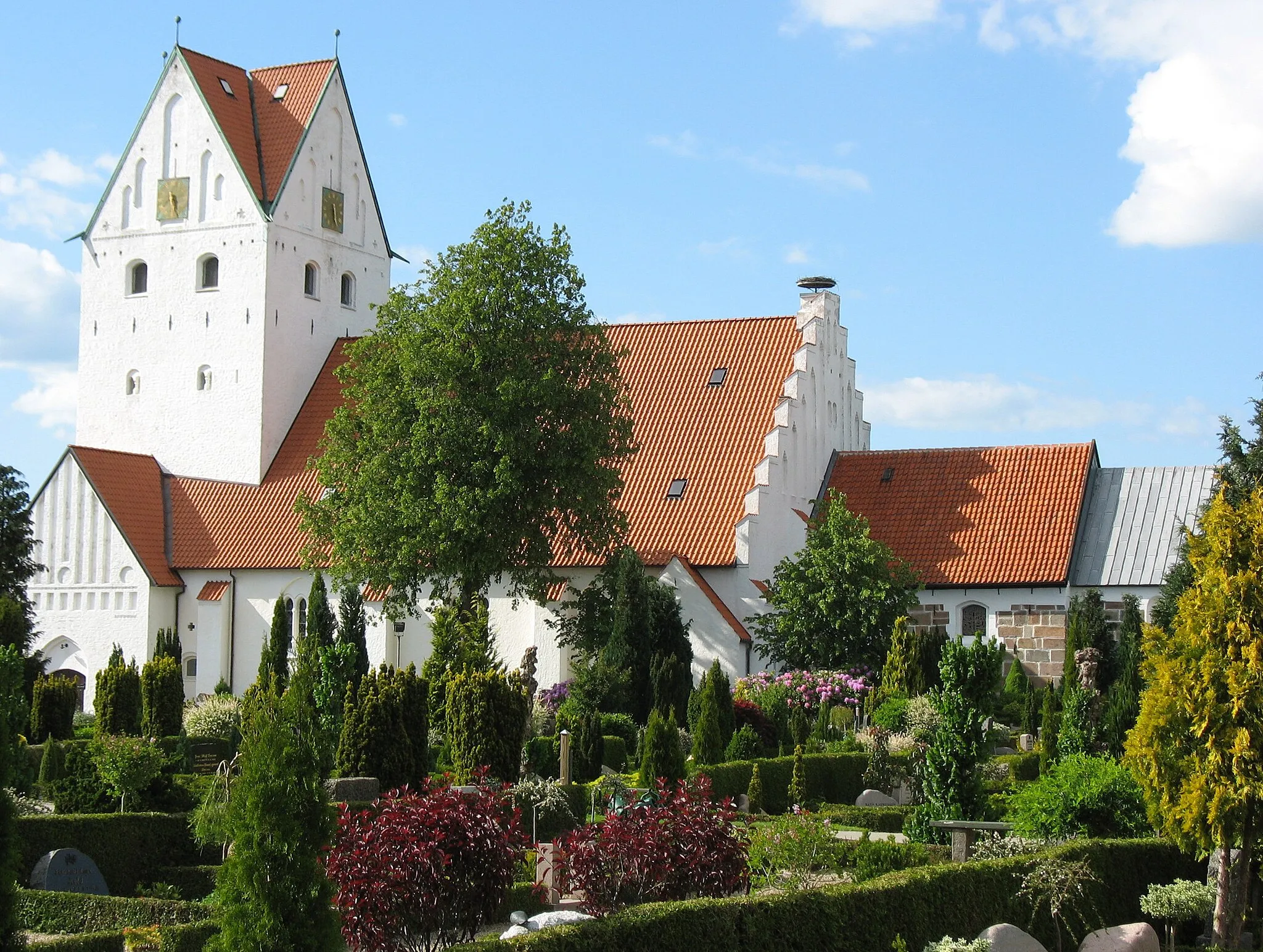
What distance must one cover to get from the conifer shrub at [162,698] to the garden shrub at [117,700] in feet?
0.58

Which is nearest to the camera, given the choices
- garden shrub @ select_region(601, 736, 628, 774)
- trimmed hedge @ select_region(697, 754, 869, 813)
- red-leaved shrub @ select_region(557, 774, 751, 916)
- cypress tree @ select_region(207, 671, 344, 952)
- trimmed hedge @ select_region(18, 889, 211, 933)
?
cypress tree @ select_region(207, 671, 344, 952)

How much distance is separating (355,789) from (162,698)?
11.1 m

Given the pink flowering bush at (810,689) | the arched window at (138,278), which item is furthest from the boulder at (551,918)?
the arched window at (138,278)

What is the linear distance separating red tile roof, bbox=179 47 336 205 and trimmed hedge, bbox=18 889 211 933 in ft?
87.6

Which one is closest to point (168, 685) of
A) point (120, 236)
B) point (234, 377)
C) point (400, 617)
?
point (400, 617)

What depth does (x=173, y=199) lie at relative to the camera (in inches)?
1570

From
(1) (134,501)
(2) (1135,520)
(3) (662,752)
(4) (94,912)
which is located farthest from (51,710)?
(2) (1135,520)

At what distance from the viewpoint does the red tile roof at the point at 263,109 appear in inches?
1544

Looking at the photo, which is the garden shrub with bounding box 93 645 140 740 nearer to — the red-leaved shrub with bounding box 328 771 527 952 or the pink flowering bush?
the pink flowering bush

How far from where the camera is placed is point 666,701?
28422mm

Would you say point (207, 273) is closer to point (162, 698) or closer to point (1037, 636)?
point (162, 698)

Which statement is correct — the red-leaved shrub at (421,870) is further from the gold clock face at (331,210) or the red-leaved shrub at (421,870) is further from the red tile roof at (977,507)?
the gold clock face at (331,210)

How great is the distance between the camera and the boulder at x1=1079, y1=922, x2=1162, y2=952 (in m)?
13.6

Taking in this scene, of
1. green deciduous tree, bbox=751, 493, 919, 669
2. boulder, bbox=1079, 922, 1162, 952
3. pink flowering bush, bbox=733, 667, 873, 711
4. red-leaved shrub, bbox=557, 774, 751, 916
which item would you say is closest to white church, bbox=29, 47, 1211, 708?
green deciduous tree, bbox=751, 493, 919, 669
